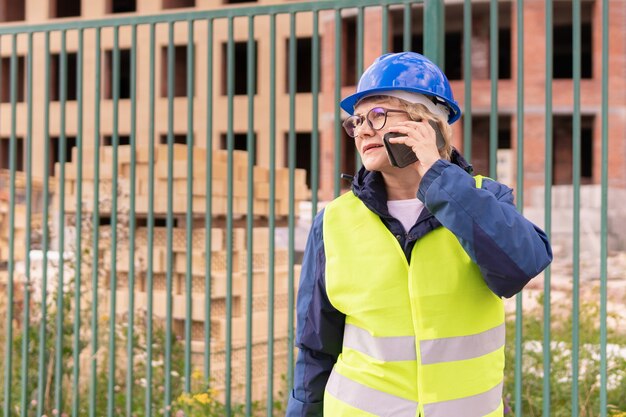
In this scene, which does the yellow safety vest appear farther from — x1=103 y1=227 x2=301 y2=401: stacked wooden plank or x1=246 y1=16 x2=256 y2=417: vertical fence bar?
x1=103 y1=227 x2=301 y2=401: stacked wooden plank

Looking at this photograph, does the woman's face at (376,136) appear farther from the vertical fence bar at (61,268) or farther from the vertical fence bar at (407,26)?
the vertical fence bar at (61,268)

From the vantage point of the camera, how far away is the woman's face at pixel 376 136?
6.70 ft

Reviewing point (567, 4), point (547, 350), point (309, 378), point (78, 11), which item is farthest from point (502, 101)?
point (309, 378)

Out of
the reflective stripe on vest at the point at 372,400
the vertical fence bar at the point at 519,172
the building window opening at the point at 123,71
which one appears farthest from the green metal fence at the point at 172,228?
the building window opening at the point at 123,71

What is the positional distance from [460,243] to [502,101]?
74.5 ft

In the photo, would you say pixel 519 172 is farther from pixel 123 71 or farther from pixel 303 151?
pixel 123 71

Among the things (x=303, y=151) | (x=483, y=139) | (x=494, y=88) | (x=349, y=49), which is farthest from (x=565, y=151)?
(x=494, y=88)

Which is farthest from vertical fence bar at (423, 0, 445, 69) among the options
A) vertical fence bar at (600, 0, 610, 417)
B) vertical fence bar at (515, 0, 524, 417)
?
vertical fence bar at (600, 0, 610, 417)

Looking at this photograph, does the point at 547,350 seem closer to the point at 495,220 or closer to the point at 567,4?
the point at 495,220

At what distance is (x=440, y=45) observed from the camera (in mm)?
4125

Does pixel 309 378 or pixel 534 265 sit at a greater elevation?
pixel 534 265

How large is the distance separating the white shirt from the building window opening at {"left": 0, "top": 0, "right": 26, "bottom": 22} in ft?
111

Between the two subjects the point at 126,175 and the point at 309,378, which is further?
the point at 126,175

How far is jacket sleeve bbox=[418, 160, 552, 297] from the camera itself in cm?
181
